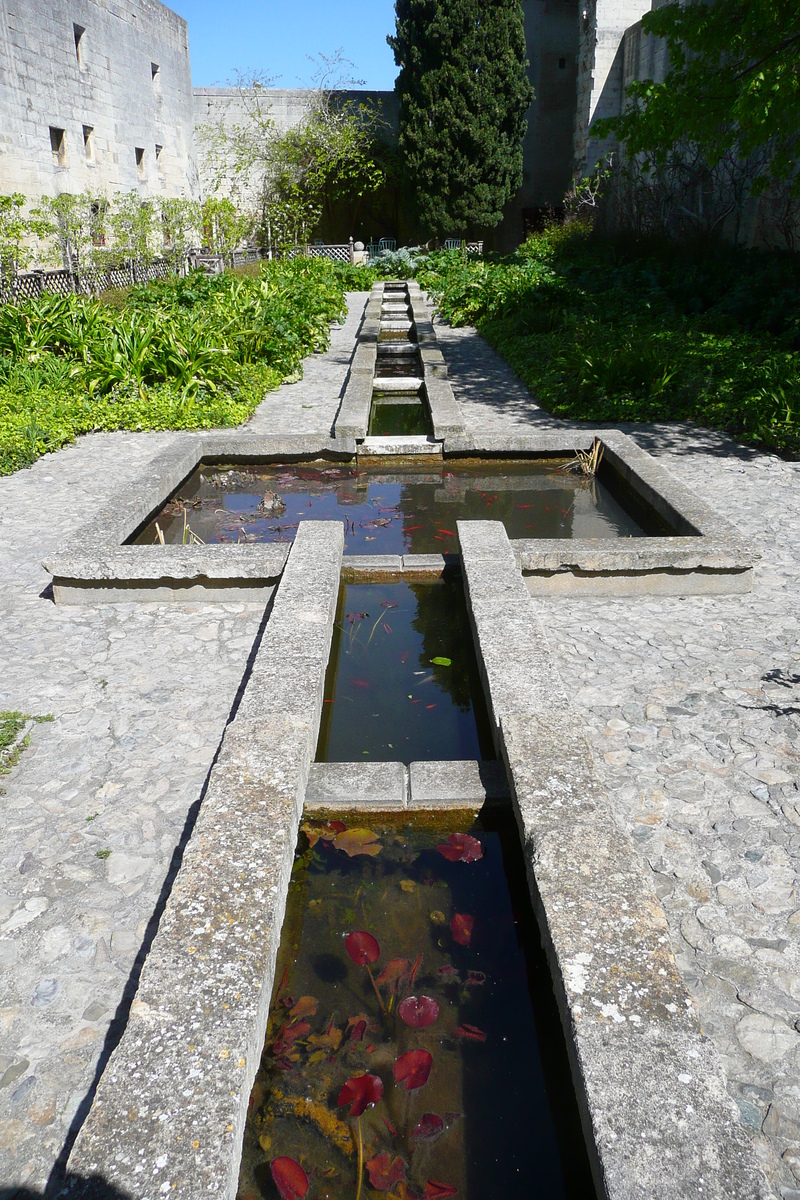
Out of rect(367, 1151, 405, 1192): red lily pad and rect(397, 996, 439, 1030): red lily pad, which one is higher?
rect(397, 996, 439, 1030): red lily pad

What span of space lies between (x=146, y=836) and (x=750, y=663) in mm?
2401

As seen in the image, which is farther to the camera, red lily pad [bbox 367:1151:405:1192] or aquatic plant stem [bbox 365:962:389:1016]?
aquatic plant stem [bbox 365:962:389:1016]

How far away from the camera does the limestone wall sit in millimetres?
15195

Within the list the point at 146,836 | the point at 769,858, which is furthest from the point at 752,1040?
the point at 146,836

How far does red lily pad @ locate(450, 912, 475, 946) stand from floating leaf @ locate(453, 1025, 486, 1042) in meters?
0.24

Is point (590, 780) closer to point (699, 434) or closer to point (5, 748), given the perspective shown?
point (5, 748)

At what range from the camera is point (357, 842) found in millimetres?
2447

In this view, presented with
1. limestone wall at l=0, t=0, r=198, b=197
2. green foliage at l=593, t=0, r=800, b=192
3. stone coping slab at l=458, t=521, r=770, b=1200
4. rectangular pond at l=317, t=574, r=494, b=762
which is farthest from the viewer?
limestone wall at l=0, t=0, r=198, b=197

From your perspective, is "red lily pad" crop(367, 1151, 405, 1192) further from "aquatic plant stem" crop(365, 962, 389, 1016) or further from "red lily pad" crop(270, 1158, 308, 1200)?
"aquatic plant stem" crop(365, 962, 389, 1016)

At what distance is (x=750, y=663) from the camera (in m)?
3.33

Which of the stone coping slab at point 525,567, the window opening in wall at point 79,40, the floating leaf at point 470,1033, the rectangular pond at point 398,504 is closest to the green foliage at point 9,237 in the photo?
the window opening in wall at point 79,40

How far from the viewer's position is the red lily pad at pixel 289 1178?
1.56 metres

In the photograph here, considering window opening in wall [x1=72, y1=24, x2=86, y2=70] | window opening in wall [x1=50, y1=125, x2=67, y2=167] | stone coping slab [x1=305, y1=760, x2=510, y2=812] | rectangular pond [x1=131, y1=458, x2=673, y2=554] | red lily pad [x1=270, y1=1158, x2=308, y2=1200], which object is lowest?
red lily pad [x1=270, y1=1158, x2=308, y2=1200]

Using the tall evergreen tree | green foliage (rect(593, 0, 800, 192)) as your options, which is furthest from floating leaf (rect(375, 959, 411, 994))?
the tall evergreen tree
